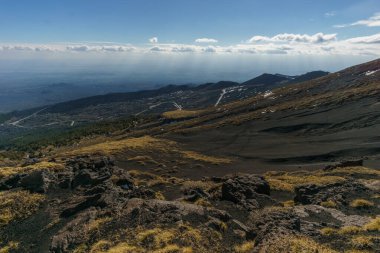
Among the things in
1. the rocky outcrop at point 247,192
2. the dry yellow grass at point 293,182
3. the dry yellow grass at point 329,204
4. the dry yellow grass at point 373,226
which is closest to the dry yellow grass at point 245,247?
the dry yellow grass at point 373,226

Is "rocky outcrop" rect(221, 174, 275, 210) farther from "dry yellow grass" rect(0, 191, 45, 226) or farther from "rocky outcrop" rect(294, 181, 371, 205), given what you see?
"dry yellow grass" rect(0, 191, 45, 226)

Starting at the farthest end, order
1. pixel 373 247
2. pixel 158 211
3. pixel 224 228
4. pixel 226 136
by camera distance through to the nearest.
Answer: pixel 226 136 < pixel 158 211 < pixel 224 228 < pixel 373 247

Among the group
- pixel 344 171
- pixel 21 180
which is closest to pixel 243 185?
pixel 344 171

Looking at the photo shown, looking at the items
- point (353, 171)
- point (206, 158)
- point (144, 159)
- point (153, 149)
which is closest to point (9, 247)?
point (353, 171)

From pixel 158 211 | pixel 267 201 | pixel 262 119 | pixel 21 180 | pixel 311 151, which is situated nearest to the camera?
pixel 158 211

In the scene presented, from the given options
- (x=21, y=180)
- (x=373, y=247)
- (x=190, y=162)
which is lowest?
(x=190, y=162)

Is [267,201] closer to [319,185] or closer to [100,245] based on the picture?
[319,185]
